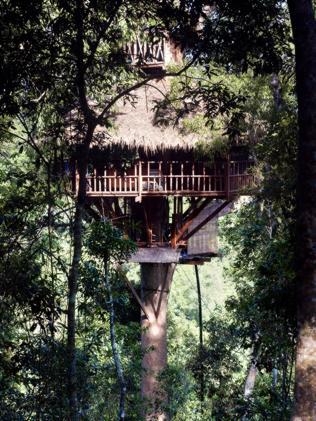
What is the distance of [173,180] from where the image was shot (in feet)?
28.6

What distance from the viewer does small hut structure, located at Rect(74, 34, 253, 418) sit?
8195mm

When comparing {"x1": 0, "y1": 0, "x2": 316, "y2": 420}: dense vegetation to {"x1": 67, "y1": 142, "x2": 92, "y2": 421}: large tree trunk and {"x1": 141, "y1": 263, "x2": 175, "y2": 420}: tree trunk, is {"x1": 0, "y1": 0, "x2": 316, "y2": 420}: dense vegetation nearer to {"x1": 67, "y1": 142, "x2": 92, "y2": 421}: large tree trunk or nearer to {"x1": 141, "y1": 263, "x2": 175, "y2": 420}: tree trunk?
{"x1": 67, "y1": 142, "x2": 92, "y2": 421}: large tree trunk

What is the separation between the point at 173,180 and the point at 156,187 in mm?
531

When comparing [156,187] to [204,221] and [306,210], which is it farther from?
[306,210]

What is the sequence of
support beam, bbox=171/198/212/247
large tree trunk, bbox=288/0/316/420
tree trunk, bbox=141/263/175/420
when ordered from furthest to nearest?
support beam, bbox=171/198/212/247 → tree trunk, bbox=141/263/175/420 → large tree trunk, bbox=288/0/316/420

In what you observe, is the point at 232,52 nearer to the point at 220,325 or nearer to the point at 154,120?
the point at 154,120

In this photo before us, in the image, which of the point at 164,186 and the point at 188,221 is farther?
the point at 188,221

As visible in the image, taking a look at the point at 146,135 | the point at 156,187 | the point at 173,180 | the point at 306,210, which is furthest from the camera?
the point at 173,180

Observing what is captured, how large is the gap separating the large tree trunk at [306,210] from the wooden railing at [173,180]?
5390 mm

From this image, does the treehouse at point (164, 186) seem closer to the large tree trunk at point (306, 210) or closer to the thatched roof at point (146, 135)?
the thatched roof at point (146, 135)

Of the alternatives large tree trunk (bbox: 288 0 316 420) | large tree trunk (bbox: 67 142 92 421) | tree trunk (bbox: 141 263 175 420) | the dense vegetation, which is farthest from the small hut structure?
large tree trunk (bbox: 288 0 316 420)

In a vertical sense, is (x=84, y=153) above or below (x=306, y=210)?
above

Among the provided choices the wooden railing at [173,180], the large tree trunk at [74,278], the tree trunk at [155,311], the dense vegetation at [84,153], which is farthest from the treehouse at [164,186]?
Result: the large tree trunk at [74,278]

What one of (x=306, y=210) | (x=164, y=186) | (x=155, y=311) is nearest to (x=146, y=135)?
(x=164, y=186)
